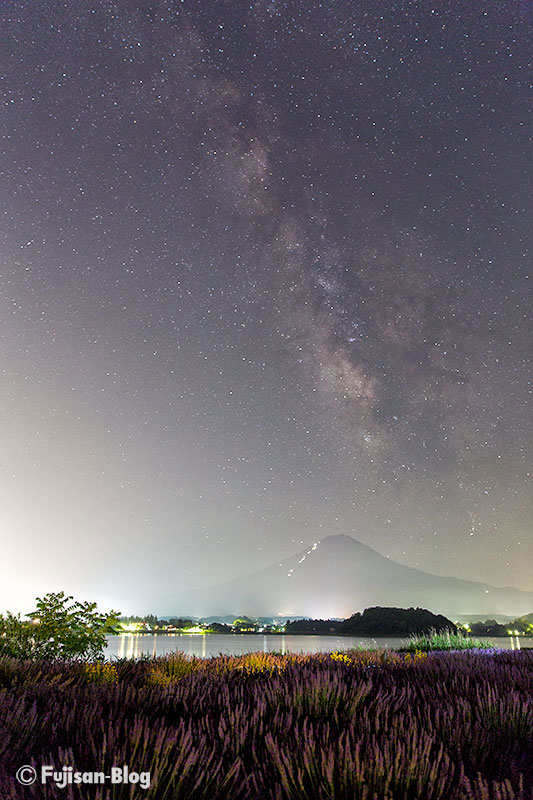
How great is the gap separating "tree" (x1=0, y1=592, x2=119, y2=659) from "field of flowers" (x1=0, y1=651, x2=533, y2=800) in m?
4.29

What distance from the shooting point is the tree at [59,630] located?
10.5 meters

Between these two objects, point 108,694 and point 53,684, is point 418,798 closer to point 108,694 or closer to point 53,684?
point 108,694

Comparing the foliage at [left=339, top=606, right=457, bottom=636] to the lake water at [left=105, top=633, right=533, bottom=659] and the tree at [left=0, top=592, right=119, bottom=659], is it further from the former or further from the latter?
the tree at [left=0, top=592, right=119, bottom=659]

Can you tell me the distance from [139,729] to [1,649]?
8.22 meters

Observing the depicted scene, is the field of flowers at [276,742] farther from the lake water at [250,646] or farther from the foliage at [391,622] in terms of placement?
the foliage at [391,622]

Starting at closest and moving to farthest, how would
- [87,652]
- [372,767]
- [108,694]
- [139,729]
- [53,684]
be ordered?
1. [372,767]
2. [139,729]
3. [108,694]
4. [53,684]
5. [87,652]

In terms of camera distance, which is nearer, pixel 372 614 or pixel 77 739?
pixel 77 739

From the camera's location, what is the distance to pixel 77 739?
3314 mm

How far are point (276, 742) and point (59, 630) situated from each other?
8784 mm

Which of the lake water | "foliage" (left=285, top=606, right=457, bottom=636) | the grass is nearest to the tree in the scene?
Result: the lake water

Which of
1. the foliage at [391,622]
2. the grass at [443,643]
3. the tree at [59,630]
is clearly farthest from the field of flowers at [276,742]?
the foliage at [391,622]

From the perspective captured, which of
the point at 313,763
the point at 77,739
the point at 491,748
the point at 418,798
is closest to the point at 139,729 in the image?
the point at 77,739

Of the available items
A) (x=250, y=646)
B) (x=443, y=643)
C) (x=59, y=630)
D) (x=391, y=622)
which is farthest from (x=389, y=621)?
(x=59, y=630)

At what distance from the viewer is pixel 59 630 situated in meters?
10.6
